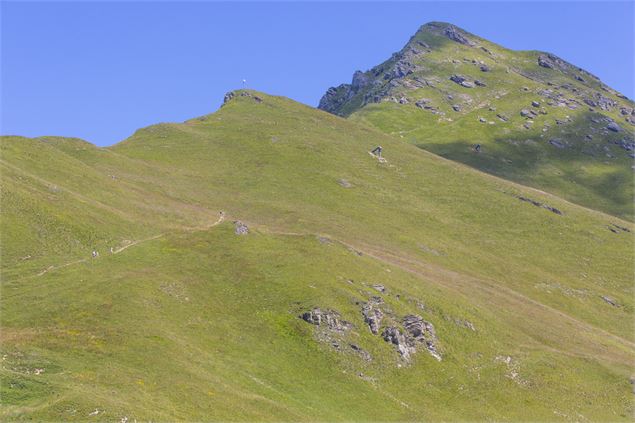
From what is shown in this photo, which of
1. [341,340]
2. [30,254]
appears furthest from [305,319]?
[30,254]

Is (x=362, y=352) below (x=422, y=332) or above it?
below

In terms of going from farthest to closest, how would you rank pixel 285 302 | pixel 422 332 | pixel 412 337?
pixel 422 332
pixel 412 337
pixel 285 302

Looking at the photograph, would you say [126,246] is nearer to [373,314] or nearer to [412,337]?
[373,314]

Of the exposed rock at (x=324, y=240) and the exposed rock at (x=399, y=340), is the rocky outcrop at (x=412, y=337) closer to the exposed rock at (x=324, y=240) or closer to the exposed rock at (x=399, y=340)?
the exposed rock at (x=399, y=340)

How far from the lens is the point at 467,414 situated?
2608 inches

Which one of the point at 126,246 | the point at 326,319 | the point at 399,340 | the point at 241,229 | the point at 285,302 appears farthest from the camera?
the point at 241,229

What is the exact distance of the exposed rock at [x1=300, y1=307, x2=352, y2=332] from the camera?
71.9 meters

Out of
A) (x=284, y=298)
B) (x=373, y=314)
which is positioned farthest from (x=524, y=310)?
(x=284, y=298)

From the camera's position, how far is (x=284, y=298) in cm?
7575

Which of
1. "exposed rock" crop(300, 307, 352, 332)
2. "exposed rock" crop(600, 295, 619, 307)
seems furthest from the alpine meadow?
"exposed rock" crop(600, 295, 619, 307)

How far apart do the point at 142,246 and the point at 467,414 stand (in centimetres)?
4864

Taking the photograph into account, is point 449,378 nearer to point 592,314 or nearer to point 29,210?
point 592,314

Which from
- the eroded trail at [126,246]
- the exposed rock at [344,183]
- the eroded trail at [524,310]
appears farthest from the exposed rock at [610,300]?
the eroded trail at [126,246]

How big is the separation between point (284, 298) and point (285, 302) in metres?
0.86
